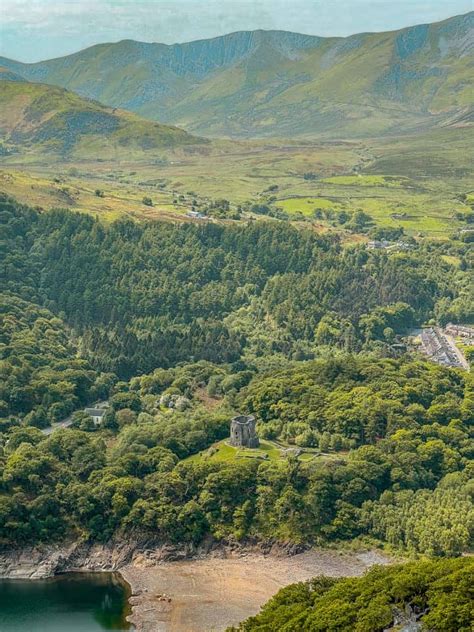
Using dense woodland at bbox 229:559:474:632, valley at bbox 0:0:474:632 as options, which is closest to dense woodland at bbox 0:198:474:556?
valley at bbox 0:0:474:632

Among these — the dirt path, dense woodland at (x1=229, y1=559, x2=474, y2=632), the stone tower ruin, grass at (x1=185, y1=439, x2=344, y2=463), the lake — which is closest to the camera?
dense woodland at (x1=229, y1=559, x2=474, y2=632)

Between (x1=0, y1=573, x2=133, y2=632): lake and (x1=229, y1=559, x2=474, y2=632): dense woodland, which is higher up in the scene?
(x1=229, y1=559, x2=474, y2=632): dense woodland

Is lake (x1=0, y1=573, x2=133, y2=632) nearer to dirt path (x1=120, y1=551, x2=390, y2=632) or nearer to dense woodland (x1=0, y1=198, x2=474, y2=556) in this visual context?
dirt path (x1=120, y1=551, x2=390, y2=632)

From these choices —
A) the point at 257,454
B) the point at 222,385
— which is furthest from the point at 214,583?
the point at 222,385

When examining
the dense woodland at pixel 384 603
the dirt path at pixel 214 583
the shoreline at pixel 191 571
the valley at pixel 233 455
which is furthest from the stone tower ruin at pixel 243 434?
the dense woodland at pixel 384 603

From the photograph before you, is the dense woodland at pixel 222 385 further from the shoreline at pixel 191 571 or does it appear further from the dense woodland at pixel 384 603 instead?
the dense woodland at pixel 384 603
